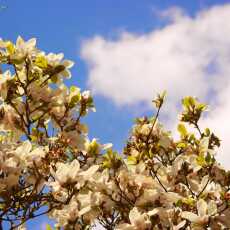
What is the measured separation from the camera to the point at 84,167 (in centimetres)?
679

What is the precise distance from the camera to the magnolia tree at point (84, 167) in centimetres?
529

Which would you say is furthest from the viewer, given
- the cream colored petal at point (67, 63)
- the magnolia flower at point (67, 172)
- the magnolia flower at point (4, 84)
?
the cream colored petal at point (67, 63)

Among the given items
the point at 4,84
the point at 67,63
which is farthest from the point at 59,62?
the point at 4,84

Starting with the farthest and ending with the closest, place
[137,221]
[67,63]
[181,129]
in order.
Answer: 1. [181,129]
2. [67,63]
3. [137,221]

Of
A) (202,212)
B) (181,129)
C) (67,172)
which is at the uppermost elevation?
(181,129)

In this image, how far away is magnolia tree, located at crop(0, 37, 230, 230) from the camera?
17.3 ft

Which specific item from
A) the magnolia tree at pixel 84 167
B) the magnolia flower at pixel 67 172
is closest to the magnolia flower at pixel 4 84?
the magnolia tree at pixel 84 167

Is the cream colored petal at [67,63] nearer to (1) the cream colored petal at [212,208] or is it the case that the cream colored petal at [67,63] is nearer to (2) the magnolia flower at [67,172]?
(2) the magnolia flower at [67,172]

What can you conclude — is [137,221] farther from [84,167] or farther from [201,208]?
[84,167]

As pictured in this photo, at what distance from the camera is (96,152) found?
7152 mm

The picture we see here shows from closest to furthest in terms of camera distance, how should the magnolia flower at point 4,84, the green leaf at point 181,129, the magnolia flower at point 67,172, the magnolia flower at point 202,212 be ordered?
1. the magnolia flower at point 202,212
2. the magnolia flower at point 67,172
3. the magnolia flower at point 4,84
4. the green leaf at point 181,129

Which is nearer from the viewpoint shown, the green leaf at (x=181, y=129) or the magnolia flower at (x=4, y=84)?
the magnolia flower at (x=4, y=84)

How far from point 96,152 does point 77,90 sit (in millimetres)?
951

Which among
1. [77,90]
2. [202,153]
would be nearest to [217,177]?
[202,153]
